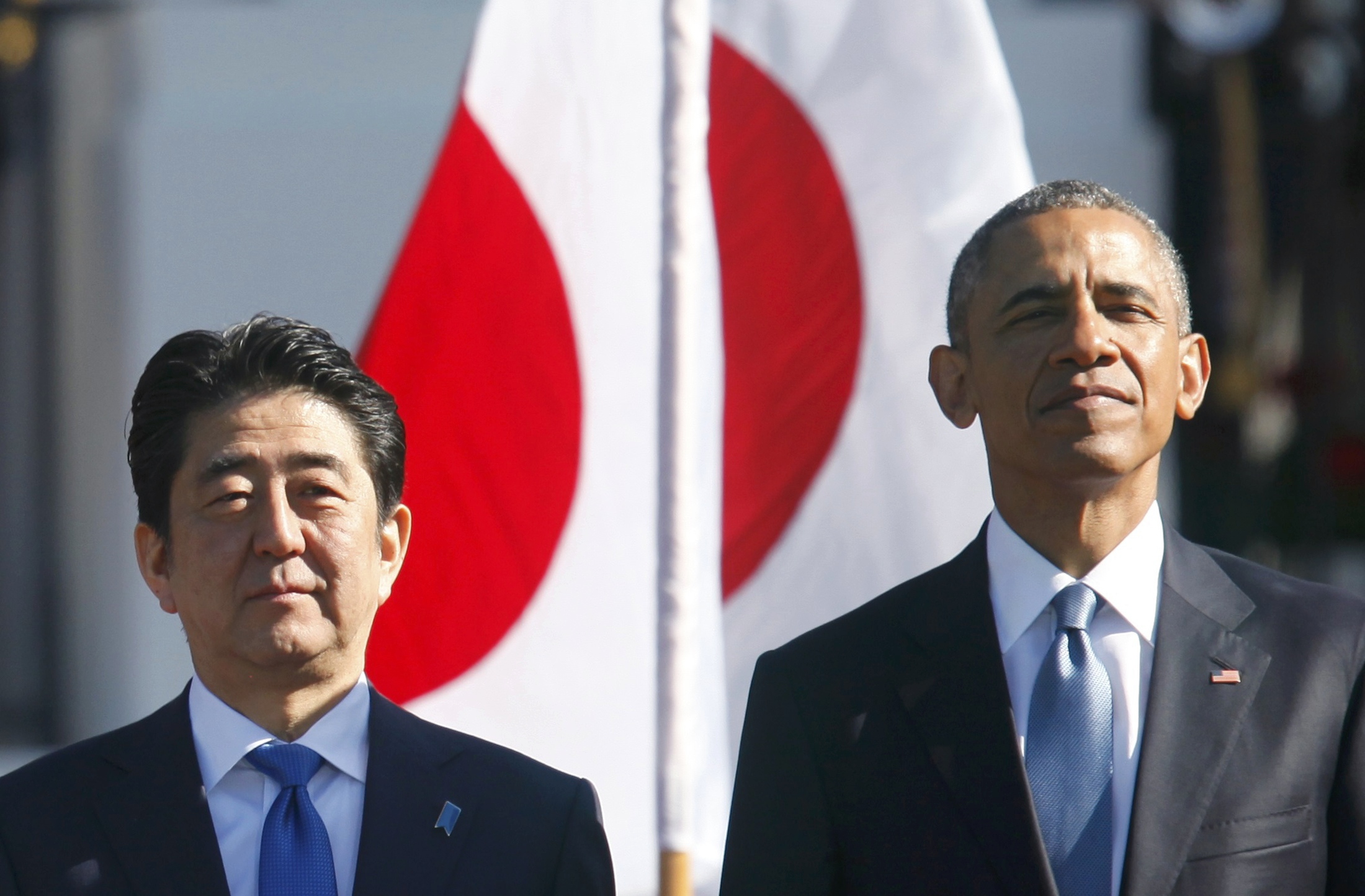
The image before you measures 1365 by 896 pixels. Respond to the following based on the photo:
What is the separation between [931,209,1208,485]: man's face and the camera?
72.1 inches

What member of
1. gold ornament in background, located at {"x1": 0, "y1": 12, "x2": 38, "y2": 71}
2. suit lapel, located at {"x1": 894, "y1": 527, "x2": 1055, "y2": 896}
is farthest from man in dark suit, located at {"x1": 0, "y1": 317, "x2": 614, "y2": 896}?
gold ornament in background, located at {"x1": 0, "y1": 12, "x2": 38, "y2": 71}

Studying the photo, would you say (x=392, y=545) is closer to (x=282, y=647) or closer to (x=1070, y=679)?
(x=282, y=647)

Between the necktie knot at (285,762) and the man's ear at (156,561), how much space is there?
201mm

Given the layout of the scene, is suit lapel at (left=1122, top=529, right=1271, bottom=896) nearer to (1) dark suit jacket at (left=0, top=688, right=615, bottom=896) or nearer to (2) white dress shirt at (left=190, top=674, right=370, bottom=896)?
(1) dark suit jacket at (left=0, top=688, right=615, bottom=896)

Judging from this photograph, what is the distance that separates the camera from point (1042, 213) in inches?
76.1

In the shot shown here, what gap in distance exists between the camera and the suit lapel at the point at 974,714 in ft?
5.68

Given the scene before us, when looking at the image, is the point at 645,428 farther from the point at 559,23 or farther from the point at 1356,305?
the point at 1356,305

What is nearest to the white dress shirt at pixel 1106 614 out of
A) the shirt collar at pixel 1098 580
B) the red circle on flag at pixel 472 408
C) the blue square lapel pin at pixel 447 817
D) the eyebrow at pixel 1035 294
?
the shirt collar at pixel 1098 580

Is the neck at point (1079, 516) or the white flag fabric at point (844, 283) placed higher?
the white flag fabric at point (844, 283)

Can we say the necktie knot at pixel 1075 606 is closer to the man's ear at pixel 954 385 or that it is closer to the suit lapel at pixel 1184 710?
the suit lapel at pixel 1184 710

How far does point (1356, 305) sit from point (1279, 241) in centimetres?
33

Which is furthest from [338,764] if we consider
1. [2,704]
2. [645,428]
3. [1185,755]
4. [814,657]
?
[2,704]

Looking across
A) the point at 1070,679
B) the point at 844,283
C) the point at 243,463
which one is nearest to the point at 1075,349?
the point at 1070,679

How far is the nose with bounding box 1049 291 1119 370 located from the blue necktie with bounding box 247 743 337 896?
2.98 ft
